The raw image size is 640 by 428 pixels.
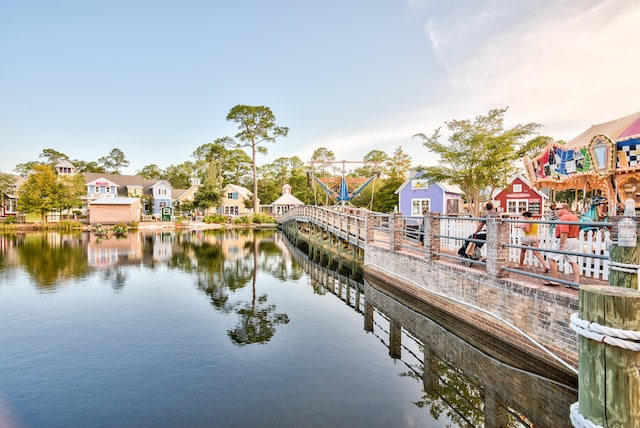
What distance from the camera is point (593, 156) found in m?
9.72

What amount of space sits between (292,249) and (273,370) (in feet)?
→ 62.7

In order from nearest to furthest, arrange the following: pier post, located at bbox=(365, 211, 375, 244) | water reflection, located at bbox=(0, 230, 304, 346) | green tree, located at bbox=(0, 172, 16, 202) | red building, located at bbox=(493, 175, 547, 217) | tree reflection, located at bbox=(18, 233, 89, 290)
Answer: water reflection, located at bbox=(0, 230, 304, 346) → pier post, located at bbox=(365, 211, 375, 244) → tree reflection, located at bbox=(18, 233, 89, 290) → red building, located at bbox=(493, 175, 547, 217) → green tree, located at bbox=(0, 172, 16, 202)

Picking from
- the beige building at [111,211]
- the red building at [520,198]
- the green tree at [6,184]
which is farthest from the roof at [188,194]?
the red building at [520,198]

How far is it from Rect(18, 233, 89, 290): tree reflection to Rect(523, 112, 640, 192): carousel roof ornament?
18548 millimetres

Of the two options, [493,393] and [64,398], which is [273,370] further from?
[493,393]

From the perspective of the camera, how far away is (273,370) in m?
6.37

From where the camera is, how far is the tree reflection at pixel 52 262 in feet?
46.5

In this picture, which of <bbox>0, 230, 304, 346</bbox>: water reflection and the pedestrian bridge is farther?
<bbox>0, 230, 304, 346</bbox>: water reflection

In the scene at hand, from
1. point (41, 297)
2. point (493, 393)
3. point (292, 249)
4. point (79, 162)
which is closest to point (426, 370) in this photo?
point (493, 393)

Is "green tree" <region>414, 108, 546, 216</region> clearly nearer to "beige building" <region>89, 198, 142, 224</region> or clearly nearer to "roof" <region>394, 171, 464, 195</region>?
"roof" <region>394, 171, 464, 195</region>

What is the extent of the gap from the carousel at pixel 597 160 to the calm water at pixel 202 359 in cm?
689

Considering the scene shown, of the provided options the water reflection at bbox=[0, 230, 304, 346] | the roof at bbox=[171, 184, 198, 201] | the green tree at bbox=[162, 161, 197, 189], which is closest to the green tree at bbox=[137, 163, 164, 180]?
the green tree at bbox=[162, 161, 197, 189]

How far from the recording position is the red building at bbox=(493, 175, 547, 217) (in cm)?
2634

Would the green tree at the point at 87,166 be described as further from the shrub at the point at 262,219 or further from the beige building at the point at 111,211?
the shrub at the point at 262,219
